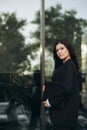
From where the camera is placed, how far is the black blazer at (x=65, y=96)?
13.7 ft

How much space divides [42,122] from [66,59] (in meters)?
2.46

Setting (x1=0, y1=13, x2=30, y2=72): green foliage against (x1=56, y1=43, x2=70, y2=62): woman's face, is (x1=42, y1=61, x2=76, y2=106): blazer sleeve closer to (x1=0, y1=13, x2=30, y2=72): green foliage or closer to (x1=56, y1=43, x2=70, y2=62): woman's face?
(x1=56, y1=43, x2=70, y2=62): woman's face

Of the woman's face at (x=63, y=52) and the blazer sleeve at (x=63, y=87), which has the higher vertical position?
the woman's face at (x=63, y=52)

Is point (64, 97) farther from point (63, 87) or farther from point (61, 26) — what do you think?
point (61, 26)

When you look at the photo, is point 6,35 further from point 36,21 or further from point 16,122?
point 16,122

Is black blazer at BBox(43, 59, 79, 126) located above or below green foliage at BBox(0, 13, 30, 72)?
below

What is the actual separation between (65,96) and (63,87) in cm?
10

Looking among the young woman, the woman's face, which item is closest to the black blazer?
the young woman

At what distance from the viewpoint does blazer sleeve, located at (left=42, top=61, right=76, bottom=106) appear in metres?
4.17

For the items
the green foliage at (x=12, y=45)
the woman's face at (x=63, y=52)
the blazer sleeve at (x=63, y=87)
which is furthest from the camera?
the green foliage at (x=12, y=45)

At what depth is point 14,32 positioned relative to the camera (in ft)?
21.6

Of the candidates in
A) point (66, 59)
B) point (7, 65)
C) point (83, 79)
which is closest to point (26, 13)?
point (7, 65)

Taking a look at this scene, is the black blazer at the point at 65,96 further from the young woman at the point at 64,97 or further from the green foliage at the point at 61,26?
the green foliage at the point at 61,26

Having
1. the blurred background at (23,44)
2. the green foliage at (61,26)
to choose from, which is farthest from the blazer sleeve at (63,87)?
the green foliage at (61,26)
